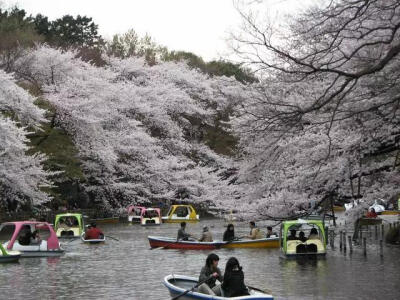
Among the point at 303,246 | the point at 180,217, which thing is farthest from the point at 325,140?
the point at 180,217

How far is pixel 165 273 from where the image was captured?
26562 millimetres

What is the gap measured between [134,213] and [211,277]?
4495cm

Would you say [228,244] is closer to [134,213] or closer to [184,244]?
[184,244]

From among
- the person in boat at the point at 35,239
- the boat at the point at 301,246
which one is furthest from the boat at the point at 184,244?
the person in boat at the point at 35,239

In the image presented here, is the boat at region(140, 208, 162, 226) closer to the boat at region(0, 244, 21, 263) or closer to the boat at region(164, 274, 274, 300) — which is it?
the boat at region(0, 244, 21, 263)

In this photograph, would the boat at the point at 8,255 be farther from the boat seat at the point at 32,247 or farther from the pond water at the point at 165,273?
the boat seat at the point at 32,247

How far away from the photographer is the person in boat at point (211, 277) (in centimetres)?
→ 1741

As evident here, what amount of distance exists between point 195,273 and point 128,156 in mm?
39840

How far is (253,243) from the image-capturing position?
34000mm

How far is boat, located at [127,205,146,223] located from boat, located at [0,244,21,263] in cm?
2572

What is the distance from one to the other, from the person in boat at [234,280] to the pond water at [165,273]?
416cm

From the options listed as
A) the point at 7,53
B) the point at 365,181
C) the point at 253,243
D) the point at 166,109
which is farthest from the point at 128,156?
the point at 365,181

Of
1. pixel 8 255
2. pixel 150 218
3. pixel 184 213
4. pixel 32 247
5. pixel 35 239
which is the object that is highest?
pixel 184 213

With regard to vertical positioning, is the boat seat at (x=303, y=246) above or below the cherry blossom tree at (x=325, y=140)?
below
